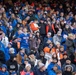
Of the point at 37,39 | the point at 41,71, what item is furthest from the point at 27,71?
the point at 37,39

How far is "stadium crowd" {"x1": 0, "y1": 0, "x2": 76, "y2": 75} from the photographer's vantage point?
17484 mm

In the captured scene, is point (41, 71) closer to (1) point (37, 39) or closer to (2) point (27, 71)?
(2) point (27, 71)

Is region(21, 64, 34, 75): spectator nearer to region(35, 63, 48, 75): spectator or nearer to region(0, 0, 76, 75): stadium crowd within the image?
region(0, 0, 76, 75): stadium crowd

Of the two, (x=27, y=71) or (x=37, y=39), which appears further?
(x=37, y=39)

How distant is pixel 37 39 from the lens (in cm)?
2003

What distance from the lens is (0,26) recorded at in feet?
66.6

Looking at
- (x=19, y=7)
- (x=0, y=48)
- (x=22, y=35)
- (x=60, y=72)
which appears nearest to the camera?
(x=60, y=72)

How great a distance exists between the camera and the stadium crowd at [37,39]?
17.5 meters

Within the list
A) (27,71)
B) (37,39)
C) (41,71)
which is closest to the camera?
(27,71)

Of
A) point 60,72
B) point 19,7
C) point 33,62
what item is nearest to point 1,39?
point 33,62

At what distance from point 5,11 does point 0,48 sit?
181 inches

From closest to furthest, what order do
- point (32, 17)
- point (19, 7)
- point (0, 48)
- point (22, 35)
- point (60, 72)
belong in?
point (60, 72), point (0, 48), point (22, 35), point (32, 17), point (19, 7)

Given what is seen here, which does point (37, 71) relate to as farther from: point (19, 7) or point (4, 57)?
point (19, 7)

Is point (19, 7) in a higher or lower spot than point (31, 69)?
higher
